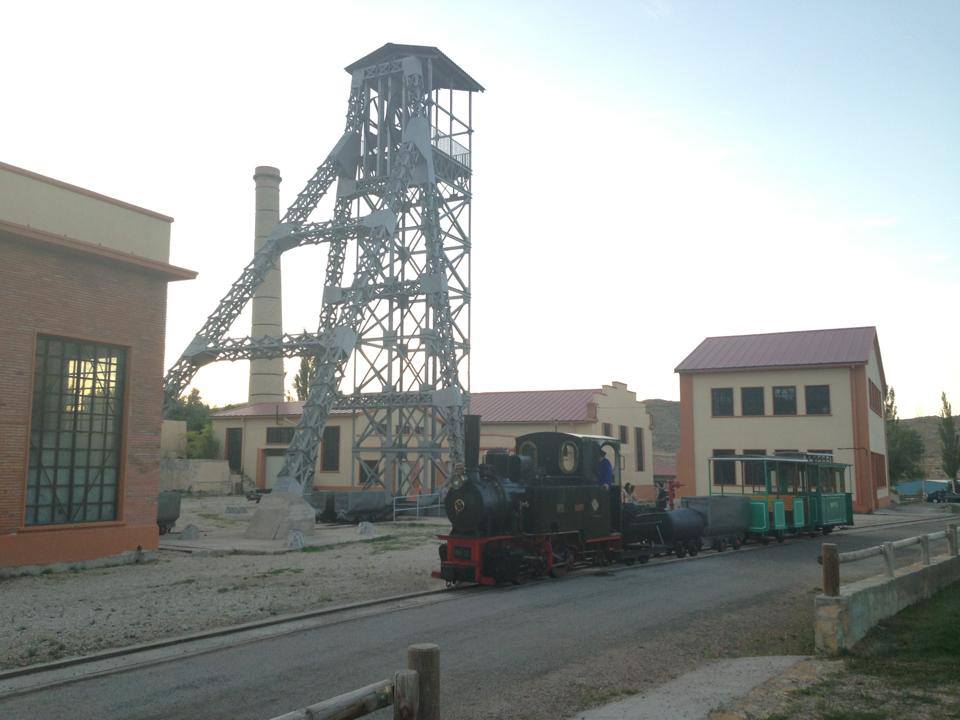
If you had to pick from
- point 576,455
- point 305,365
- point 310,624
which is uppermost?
point 305,365

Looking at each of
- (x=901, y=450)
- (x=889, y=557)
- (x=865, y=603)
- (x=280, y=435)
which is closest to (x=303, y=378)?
(x=280, y=435)

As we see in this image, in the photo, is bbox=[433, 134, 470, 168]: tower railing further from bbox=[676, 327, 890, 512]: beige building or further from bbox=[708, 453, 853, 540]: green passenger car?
bbox=[708, 453, 853, 540]: green passenger car

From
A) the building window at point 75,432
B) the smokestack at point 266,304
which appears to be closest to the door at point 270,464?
the smokestack at point 266,304

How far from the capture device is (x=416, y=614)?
11.5 m

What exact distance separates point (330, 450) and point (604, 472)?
26396mm

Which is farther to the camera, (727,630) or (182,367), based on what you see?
(182,367)

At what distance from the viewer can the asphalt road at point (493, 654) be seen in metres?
7.13

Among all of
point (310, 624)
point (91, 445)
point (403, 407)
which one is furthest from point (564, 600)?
point (403, 407)

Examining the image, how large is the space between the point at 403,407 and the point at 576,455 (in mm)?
17303

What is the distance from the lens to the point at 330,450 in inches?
1617

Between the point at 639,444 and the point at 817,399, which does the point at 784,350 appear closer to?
the point at 817,399

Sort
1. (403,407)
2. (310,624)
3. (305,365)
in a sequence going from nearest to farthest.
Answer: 1. (310,624)
2. (403,407)
3. (305,365)

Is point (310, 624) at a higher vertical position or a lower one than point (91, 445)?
lower

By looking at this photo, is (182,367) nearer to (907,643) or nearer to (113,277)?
(113,277)
